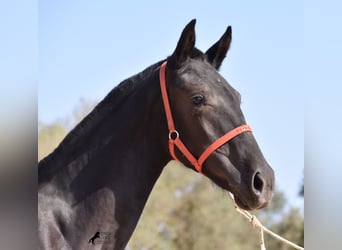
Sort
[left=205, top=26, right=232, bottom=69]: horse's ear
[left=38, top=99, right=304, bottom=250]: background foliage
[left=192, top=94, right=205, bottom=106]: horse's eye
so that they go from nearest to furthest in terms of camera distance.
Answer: [left=192, top=94, right=205, bottom=106]: horse's eye
[left=205, top=26, right=232, bottom=69]: horse's ear
[left=38, top=99, right=304, bottom=250]: background foliage

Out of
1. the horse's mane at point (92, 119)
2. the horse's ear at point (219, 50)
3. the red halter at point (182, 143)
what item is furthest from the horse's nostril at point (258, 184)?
the horse's mane at point (92, 119)

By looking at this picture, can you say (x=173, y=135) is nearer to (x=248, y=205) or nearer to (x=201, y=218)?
(x=248, y=205)

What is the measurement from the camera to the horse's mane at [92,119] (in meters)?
2.37

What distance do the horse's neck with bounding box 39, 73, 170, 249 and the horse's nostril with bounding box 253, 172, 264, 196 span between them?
18.8 inches

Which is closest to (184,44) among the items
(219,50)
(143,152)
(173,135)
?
(219,50)

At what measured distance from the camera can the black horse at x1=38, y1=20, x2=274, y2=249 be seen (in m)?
2.29

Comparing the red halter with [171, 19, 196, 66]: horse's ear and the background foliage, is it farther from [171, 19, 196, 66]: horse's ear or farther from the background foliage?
the background foliage

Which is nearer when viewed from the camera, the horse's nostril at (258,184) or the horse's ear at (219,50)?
the horse's nostril at (258,184)

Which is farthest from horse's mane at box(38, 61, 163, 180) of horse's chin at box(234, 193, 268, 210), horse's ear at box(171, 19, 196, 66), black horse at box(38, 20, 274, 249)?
horse's chin at box(234, 193, 268, 210)

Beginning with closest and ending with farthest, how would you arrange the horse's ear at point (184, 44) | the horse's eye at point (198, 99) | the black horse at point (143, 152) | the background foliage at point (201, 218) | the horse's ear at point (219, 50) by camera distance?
1. the black horse at point (143, 152)
2. the horse's eye at point (198, 99)
3. the horse's ear at point (184, 44)
4. the horse's ear at point (219, 50)
5. the background foliage at point (201, 218)

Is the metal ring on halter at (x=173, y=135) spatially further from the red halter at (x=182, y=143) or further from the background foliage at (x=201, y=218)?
the background foliage at (x=201, y=218)

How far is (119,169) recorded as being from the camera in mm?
2383

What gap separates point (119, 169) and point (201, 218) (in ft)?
32.0

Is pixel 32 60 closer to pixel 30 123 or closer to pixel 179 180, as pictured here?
pixel 30 123
